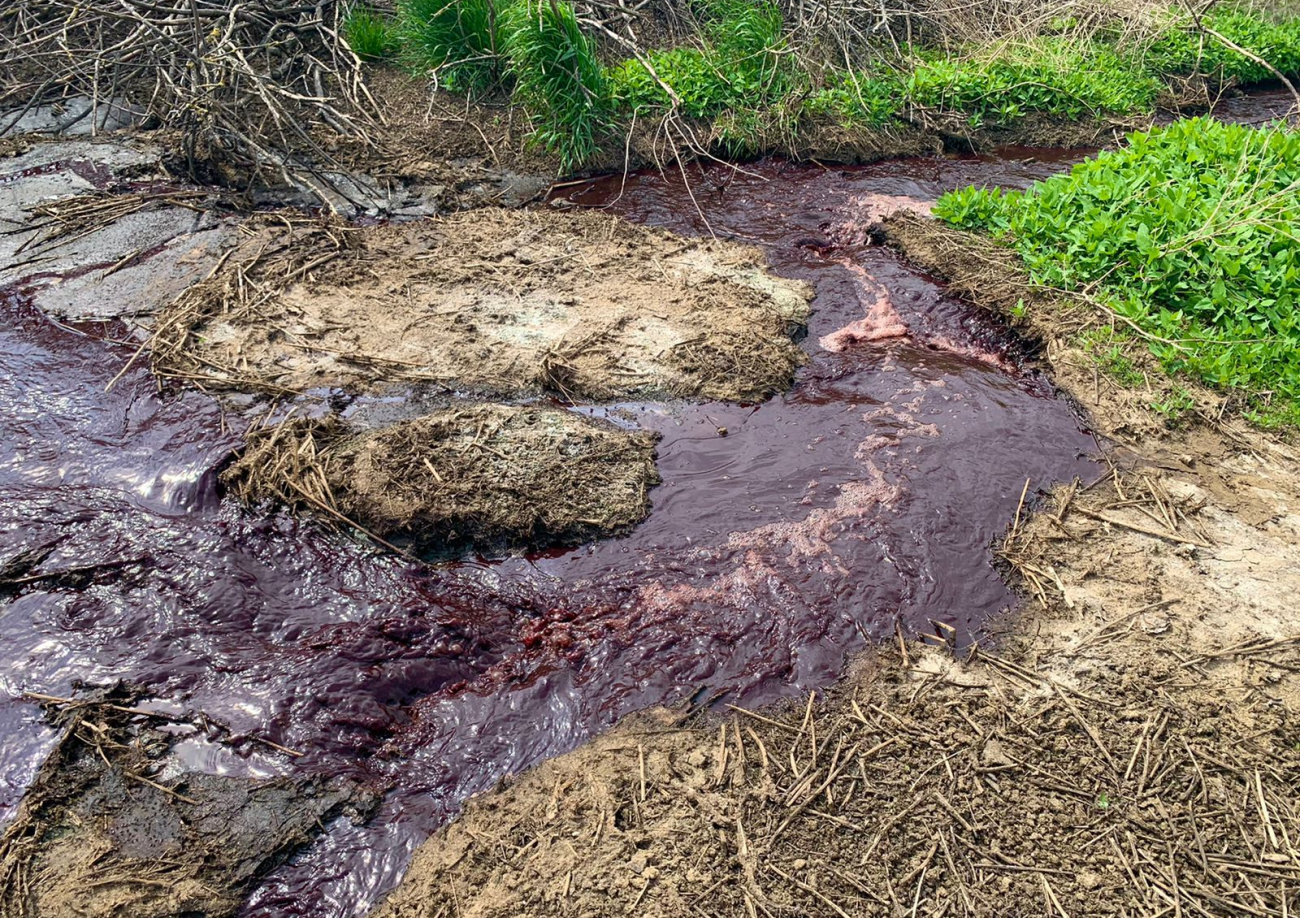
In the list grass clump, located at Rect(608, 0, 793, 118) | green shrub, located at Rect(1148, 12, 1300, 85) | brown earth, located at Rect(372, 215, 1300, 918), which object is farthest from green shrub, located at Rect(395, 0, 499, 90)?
green shrub, located at Rect(1148, 12, 1300, 85)

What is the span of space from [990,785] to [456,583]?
6.94 feet

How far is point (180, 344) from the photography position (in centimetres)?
442

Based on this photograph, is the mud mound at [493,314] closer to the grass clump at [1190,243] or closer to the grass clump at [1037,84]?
the grass clump at [1190,243]

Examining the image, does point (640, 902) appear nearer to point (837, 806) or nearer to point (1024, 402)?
point (837, 806)

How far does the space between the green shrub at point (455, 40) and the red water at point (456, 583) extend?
3962 millimetres

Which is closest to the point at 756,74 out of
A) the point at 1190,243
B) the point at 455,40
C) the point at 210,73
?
the point at 455,40

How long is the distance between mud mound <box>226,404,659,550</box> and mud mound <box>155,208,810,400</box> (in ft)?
1.58

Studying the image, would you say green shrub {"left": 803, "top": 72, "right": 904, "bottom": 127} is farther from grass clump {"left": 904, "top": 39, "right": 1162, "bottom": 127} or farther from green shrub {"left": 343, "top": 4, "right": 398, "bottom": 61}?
green shrub {"left": 343, "top": 4, "right": 398, "bottom": 61}

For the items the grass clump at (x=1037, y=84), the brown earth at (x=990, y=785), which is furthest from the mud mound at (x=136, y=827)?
the grass clump at (x=1037, y=84)

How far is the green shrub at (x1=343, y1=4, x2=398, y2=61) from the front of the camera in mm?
7508

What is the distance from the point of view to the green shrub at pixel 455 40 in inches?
279

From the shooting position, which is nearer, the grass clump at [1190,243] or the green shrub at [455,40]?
the grass clump at [1190,243]

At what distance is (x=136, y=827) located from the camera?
2.55 metres

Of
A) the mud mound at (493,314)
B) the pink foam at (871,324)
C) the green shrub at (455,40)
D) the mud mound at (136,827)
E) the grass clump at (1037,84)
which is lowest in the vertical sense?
the mud mound at (136,827)
